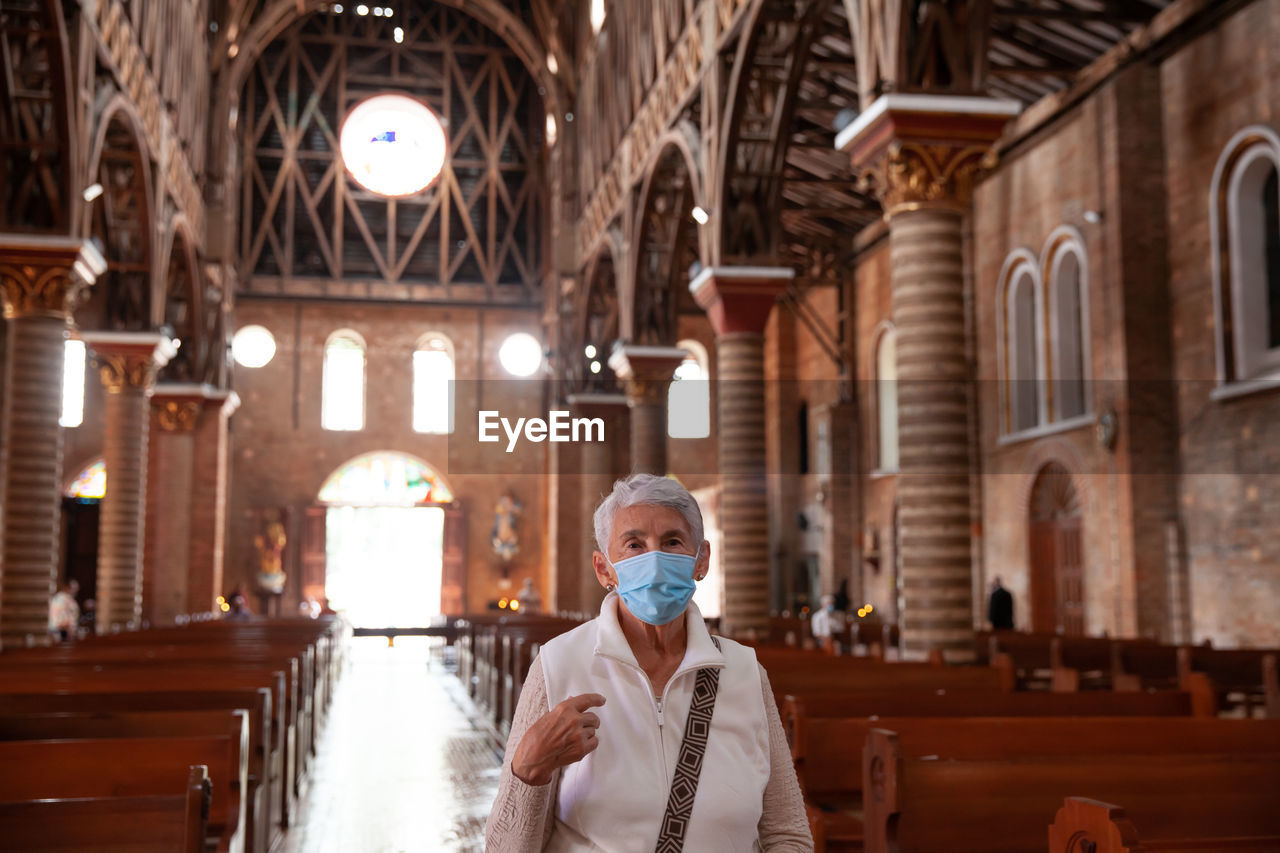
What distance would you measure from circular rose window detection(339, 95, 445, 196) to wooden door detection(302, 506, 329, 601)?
7.40 metres

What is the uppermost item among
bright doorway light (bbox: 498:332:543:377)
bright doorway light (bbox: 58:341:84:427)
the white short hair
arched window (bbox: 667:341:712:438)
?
bright doorway light (bbox: 498:332:543:377)

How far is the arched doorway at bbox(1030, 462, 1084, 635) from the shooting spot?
15969mm

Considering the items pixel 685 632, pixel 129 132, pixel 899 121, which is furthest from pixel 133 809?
pixel 129 132

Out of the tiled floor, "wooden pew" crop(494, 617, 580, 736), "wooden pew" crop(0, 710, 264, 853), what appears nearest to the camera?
"wooden pew" crop(0, 710, 264, 853)

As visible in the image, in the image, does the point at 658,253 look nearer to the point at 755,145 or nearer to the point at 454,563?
the point at 755,145

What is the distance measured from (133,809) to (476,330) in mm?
25619

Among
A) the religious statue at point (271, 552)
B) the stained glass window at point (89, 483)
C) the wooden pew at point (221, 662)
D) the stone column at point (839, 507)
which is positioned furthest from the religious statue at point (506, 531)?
the wooden pew at point (221, 662)

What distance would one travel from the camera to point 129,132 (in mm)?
15359

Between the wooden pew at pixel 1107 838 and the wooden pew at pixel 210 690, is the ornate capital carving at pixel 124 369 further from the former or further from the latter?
the wooden pew at pixel 1107 838

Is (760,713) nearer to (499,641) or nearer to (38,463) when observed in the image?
(499,641)

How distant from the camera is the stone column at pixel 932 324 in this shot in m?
8.56

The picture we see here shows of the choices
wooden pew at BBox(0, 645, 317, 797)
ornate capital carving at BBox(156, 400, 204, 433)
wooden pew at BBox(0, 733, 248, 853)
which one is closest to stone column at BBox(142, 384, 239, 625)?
ornate capital carving at BBox(156, 400, 204, 433)

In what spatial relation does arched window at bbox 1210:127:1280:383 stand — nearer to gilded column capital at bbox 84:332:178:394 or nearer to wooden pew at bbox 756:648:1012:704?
wooden pew at bbox 756:648:1012:704

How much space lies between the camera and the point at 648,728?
2213 mm
